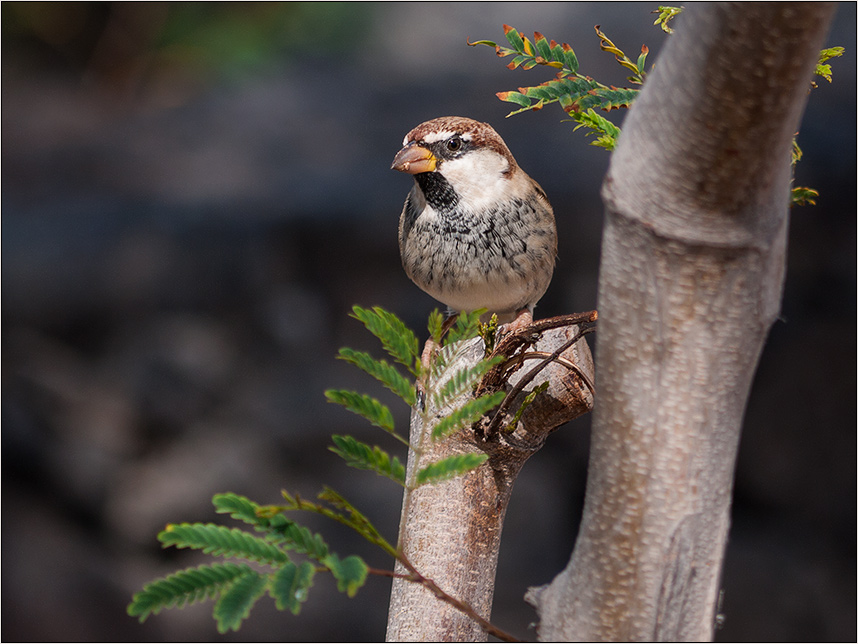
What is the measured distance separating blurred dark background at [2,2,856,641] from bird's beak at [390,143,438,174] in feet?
6.68

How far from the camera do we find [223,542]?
0.73 m

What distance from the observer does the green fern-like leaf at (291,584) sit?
2.23 feet

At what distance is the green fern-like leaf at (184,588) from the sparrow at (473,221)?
3.17 ft

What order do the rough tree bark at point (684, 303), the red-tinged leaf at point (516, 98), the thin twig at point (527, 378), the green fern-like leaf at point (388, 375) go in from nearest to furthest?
1. the rough tree bark at point (684, 303)
2. the green fern-like leaf at point (388, 375)
3. the red-tinged leaf at point (516, 98)
4. the thin twig at point (527, 378)

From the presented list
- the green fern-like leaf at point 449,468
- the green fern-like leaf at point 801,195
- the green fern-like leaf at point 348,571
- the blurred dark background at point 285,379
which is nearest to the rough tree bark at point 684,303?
the green fern-like leaf at point 449,468

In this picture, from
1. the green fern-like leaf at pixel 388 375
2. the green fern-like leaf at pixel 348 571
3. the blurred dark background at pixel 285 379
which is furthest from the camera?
the blurred dark background at pixel 285 379

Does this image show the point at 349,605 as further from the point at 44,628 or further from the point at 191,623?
the point at 44,628

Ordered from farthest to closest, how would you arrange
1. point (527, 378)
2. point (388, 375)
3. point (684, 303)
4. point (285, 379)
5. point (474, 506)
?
point (285, 379) → point (474, 506) → point (527, 378) → point (388, 375) → point (684, 303)

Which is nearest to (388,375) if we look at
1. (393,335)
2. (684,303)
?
(393,335)

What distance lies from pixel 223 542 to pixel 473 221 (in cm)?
98

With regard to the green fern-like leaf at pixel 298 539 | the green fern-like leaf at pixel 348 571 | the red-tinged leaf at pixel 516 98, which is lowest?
the green fern-like leaf at pixel 348 571

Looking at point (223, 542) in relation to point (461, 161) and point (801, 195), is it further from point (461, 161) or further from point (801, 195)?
point (461, 161)

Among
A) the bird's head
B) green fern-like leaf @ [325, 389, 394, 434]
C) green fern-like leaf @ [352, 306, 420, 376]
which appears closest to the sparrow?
the bird's head

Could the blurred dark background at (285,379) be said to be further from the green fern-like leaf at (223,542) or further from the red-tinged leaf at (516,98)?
the green fern-like leaf at (223,542)
